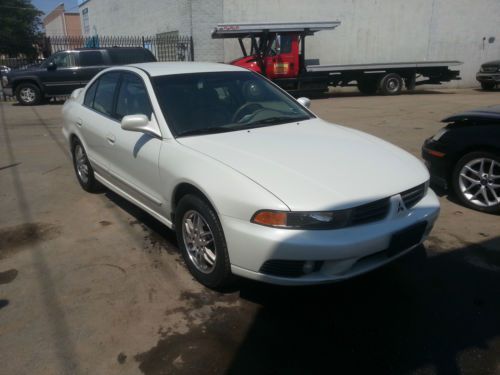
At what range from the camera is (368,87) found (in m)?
18.2

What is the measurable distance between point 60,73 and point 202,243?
548 inches

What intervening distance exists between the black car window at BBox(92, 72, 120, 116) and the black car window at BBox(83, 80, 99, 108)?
0.32 feet

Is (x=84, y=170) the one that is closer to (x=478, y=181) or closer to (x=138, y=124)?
(x=138, y=124)

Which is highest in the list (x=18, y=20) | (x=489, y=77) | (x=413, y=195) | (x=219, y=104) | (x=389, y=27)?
(x=18, y=20)

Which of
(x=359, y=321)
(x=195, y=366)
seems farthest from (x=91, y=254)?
(x=359, y=321)

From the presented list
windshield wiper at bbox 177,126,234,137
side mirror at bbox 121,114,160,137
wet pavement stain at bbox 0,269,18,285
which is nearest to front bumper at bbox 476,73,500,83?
windshield wiper at bbox 177,126,234,137

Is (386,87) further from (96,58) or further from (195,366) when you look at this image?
(195,366)

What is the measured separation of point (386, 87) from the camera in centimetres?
1752

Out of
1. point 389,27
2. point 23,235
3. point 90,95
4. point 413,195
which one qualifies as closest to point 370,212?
point 413,195

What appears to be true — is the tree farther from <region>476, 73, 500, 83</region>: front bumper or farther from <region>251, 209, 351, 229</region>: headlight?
<region>251, 209, 351, 229</region>: headlight

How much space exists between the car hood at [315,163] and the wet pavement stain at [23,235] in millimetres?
→ 1914

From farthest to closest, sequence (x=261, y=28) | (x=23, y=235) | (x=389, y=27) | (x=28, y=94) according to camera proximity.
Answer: (x=389, y=27)
(x=261, y=28)
(x=28, y=94)
(x=23, y=235)

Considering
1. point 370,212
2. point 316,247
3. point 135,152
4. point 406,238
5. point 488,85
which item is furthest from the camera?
point 488,85

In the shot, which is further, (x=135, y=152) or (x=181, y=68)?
(x=181, y=68)
